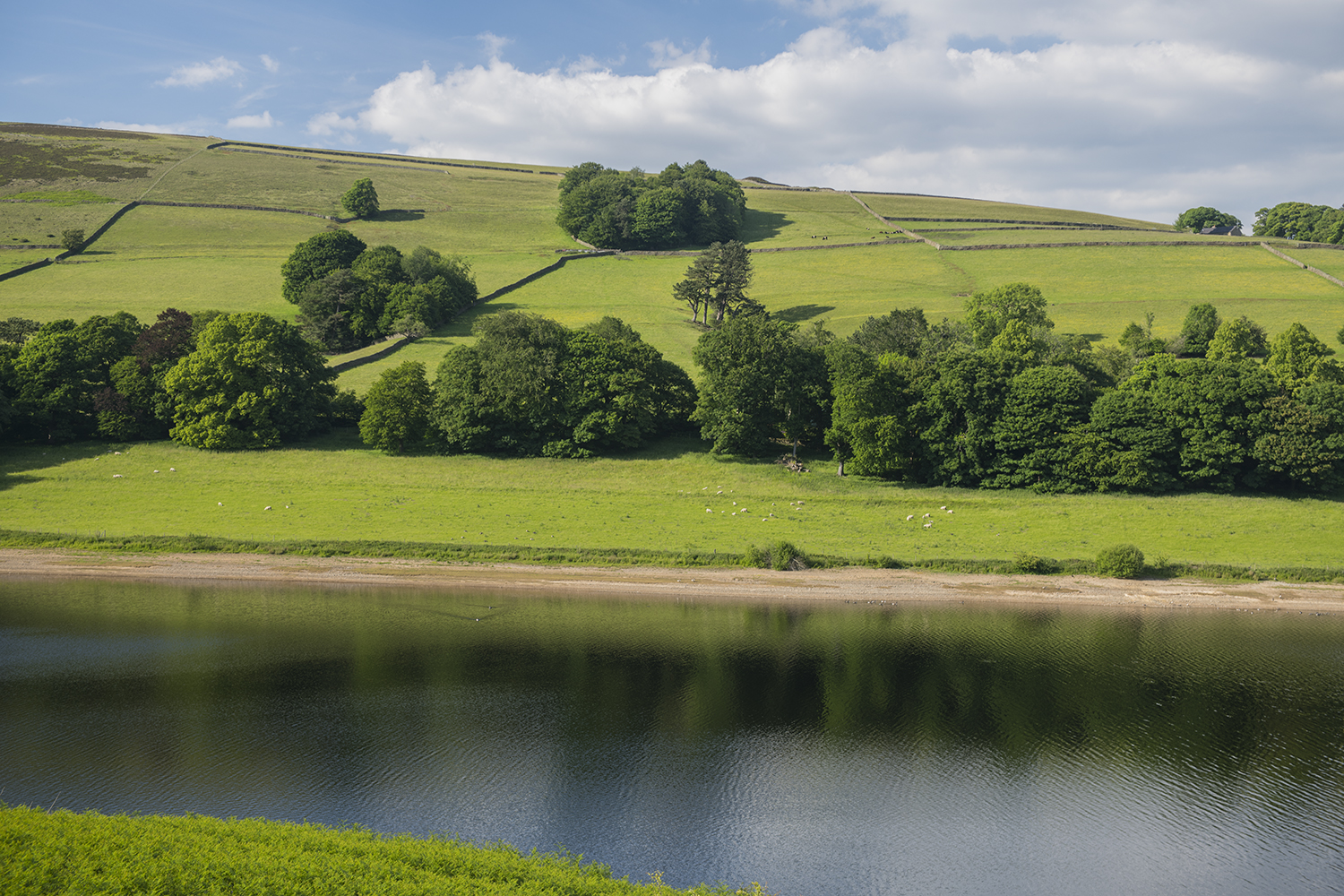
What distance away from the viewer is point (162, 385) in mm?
68812

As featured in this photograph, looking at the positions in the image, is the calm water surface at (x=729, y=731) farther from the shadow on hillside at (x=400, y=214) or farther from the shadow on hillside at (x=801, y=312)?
the shadow on hillside at (x=400, y=214)

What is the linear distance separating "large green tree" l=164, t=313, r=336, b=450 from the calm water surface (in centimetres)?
2387

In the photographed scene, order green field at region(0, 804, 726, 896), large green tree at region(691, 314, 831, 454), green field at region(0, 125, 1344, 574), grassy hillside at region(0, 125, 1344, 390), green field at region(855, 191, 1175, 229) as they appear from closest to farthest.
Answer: green field at region(0, 804, 726, 896) → green field at region(0, 125, 1344, 574) → large green tree at region(691, 314, 831, 454) → grassy hillside at region(0, 125, 1344, 390) → green field at region(855, 191, 1175, 229)

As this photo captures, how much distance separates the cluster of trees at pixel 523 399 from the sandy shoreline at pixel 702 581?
19642 mm

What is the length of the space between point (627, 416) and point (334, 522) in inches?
1006

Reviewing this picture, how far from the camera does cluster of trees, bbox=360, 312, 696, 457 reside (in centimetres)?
6850

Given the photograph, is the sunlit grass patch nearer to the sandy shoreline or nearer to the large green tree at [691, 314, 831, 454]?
the large green tree at [691, 314, 831, 454]

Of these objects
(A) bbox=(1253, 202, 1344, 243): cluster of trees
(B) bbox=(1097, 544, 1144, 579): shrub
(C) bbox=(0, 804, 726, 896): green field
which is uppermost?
(A) bbox=(1253, 202, 1344, 243): cluster of trees

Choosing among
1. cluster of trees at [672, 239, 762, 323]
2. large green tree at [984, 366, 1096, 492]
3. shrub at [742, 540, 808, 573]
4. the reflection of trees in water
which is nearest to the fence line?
large green tree at [984, 366, 1096, 492]

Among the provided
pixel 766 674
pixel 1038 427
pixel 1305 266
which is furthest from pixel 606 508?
pixel 1305 266

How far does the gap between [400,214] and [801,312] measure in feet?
277

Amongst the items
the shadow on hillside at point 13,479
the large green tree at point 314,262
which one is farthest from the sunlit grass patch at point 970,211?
the shadow on hillside at point 13,479

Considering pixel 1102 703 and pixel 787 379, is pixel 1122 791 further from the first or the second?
pixel 787 379

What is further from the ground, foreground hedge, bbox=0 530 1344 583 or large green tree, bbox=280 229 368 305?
large green tree, bbox=280 229 368 305
